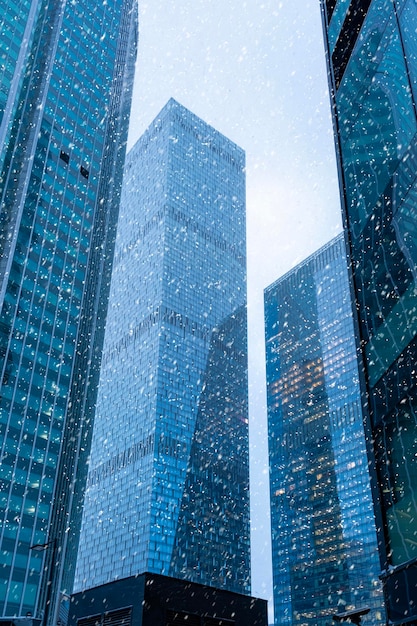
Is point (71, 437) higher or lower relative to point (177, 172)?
lower

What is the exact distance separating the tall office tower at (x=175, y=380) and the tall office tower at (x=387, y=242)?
99171mm

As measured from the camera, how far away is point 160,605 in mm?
16312

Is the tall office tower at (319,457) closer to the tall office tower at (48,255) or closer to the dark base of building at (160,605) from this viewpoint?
the tall office tower at (48,255)

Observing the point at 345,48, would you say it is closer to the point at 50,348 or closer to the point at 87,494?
the point at 50,348

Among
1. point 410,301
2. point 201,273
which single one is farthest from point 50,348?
point 201,273

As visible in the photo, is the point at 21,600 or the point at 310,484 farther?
the point at 310,484

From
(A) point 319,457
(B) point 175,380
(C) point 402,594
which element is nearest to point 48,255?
(B) point 175,380

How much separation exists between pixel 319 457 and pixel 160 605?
14266 cm

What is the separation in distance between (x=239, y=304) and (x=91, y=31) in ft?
263

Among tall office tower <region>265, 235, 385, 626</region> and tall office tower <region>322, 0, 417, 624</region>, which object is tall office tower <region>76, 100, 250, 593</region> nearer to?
tall office tower <region>265, 235, 385, 626</region>

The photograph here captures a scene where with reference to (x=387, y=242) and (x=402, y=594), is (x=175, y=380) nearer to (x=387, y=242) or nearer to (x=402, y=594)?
(x=387, y=242)

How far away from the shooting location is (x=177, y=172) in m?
166

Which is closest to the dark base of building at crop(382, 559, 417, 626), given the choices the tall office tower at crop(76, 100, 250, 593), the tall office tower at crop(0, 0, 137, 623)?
the tall office tower at crop(0, 0, 137, 623)

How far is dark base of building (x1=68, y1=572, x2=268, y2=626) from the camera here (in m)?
16.2
